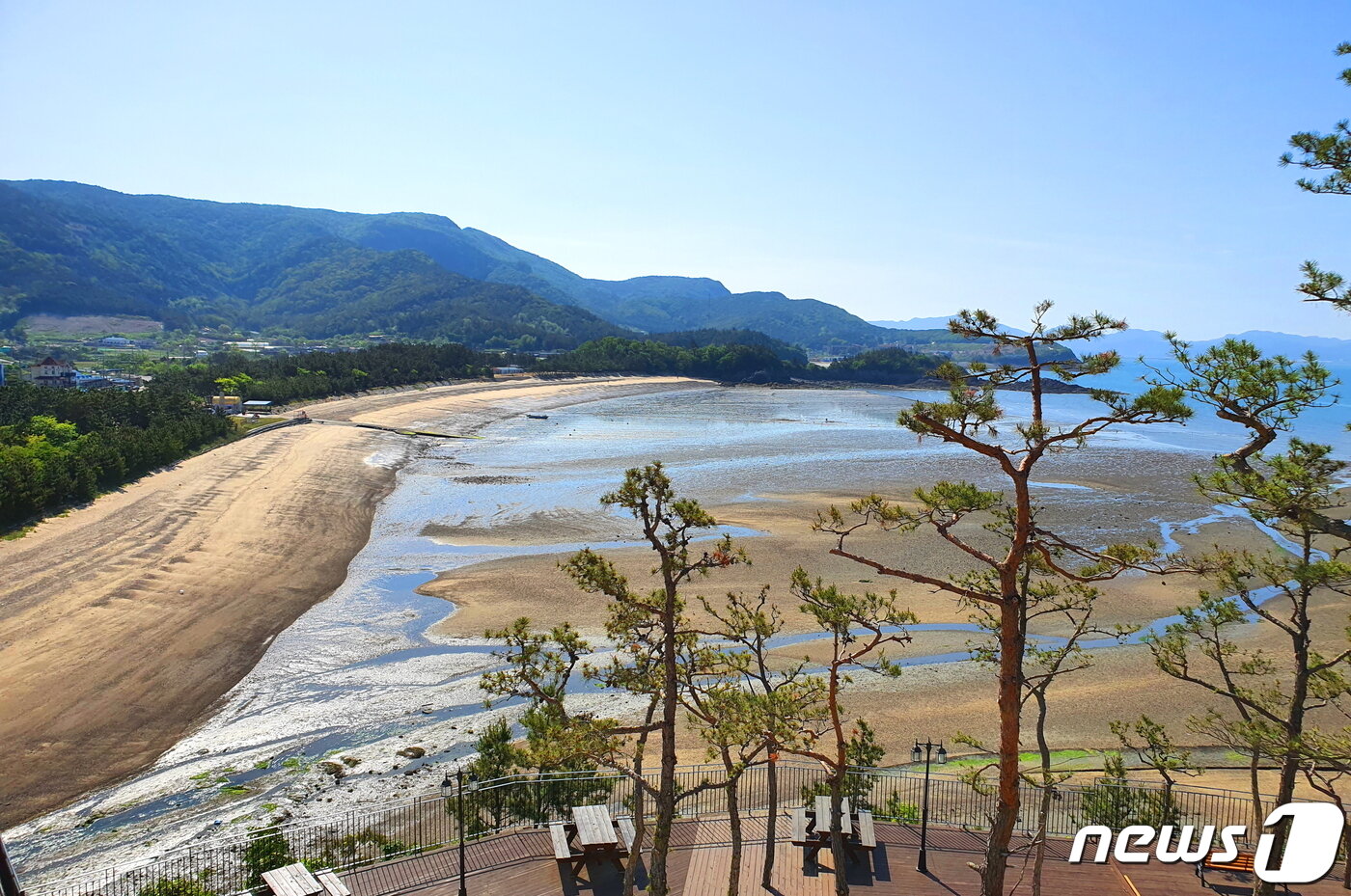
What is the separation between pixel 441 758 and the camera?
15.8m

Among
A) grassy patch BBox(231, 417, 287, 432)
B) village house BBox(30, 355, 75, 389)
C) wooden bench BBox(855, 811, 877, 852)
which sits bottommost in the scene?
wooden bench BBox(855, 811, 877, 852)

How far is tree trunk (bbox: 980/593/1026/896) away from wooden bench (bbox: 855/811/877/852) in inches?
190

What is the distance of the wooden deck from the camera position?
11039 mm

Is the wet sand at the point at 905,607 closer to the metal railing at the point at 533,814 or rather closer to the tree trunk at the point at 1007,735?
the metal railing at the point at 533,814

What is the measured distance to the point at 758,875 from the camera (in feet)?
37.8

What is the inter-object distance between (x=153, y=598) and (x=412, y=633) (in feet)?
24.8

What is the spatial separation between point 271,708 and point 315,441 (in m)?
34.2

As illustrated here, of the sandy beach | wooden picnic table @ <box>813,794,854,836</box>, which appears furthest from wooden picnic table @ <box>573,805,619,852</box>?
the sandy beach

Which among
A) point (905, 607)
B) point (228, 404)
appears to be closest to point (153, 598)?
point (905, 607)

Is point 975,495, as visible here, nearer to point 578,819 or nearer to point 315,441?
point 578,819

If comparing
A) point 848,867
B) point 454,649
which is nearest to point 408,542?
point 454,649

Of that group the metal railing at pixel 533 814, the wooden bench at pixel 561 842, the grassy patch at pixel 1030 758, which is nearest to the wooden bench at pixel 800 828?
the metal railing at pixel 533 814

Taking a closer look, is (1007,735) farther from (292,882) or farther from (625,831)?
(292,882)

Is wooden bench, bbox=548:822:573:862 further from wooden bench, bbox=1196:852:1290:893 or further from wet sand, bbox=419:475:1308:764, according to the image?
wooden bench, bbox=1196:852:1290:893
